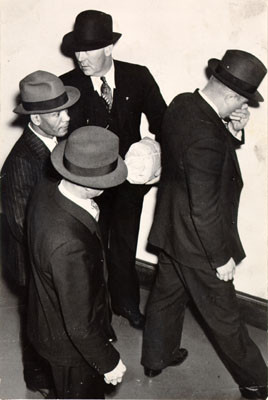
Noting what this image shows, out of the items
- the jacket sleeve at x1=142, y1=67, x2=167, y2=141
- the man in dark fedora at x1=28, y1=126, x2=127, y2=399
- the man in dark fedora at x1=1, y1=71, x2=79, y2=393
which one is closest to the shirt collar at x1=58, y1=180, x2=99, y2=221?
the man in dark fedora at x1=28, y1=126, x2=127, y2=399

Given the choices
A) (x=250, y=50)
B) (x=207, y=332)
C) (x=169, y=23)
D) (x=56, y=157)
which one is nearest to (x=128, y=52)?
(x=169, y=23)

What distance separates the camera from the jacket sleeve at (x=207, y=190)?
303cm

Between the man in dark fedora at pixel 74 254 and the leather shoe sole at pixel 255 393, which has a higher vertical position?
the man in dark fedora at pixel 74 254

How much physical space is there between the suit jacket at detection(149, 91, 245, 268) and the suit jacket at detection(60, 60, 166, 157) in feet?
2.39

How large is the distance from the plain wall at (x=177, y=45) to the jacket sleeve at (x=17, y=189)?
1.42 metres

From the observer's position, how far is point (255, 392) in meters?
3.65

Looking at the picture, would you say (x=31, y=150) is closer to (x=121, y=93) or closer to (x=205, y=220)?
(x=121, y=93)

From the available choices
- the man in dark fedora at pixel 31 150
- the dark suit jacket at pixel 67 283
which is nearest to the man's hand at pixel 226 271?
the dark suit jacket at pixel 67 283

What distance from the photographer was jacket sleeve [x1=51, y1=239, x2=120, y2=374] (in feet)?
8.16

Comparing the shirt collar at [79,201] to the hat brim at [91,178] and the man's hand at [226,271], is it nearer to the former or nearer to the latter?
the hat brim at [91,178]

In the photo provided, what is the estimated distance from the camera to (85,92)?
3902 millimetres

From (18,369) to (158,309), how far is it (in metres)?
1.13

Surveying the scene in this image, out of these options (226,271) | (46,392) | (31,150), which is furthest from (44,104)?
(46,392)

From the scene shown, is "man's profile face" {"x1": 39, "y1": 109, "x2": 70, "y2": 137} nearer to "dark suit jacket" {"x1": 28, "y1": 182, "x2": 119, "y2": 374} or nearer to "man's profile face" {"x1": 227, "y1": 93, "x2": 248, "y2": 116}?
"dark suit jacket" {"x1": 28, "y1": 182, "x2": 119, "y2": 374}
